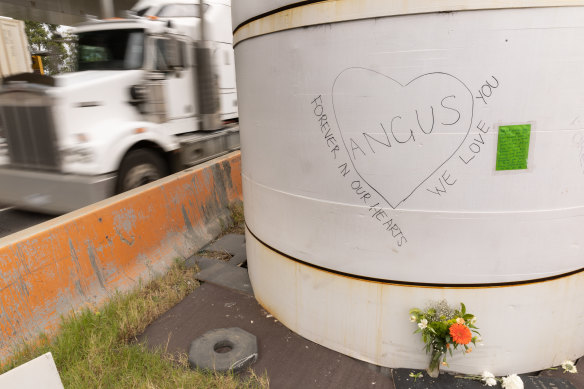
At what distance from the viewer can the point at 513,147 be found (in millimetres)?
2545

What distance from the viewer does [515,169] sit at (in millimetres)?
2586

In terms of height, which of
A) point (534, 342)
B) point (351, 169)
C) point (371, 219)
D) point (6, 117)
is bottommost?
point (534, 342)

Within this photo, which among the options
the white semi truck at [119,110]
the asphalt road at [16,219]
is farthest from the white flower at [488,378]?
the asphalt road at [16,219]

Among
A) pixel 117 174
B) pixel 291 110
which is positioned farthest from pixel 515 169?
pixel 117 174

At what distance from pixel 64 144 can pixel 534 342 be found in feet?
20.9

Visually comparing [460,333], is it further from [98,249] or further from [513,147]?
[98,249]

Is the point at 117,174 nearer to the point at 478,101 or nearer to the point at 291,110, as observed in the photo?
the point at 291,110

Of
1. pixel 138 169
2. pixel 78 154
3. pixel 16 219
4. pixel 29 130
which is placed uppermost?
pixel 29 130

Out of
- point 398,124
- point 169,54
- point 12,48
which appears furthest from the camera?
point 12,48

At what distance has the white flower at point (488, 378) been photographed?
9.32ft

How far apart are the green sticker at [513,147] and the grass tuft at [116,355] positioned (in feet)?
8.05

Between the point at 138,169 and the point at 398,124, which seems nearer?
the point at 398,124

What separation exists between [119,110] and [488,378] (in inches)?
258

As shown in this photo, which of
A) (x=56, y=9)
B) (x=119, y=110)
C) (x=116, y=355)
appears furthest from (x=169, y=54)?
(x=56, y=9)
